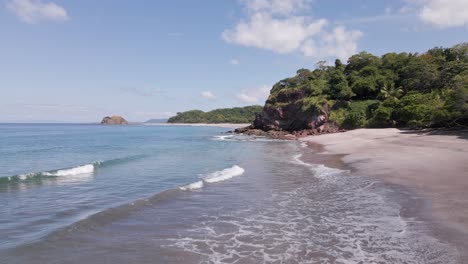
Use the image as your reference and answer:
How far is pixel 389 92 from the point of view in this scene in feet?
193

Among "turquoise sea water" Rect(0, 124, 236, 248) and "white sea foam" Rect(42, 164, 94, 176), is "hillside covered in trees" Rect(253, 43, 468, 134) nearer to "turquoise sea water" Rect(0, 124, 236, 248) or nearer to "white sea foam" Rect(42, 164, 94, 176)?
"turquoise sea water" Rect(0, 124, 236, 248)

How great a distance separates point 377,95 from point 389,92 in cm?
426

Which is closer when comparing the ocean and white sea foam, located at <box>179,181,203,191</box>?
the ocean

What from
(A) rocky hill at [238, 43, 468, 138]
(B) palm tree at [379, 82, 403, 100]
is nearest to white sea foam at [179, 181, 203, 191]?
(A) rocky hill at [238, 43, 468, 138]

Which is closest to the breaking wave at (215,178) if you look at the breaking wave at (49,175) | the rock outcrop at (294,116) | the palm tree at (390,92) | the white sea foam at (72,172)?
the breaking wave at (49,175)

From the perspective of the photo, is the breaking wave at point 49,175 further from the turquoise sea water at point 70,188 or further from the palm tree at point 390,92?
the palm tree at point 390,92

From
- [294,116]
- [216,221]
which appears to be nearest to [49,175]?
[216,221]

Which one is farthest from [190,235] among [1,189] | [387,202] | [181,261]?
[1,189]

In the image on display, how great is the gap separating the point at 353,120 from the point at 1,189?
5140 centimetres

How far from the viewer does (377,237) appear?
8.98 m

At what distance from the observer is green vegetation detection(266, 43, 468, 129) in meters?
42.3

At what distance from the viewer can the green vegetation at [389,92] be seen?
4228 cm

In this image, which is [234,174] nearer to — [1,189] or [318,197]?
[318,197]

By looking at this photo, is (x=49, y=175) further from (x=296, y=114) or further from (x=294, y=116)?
(x=294, y=116)
